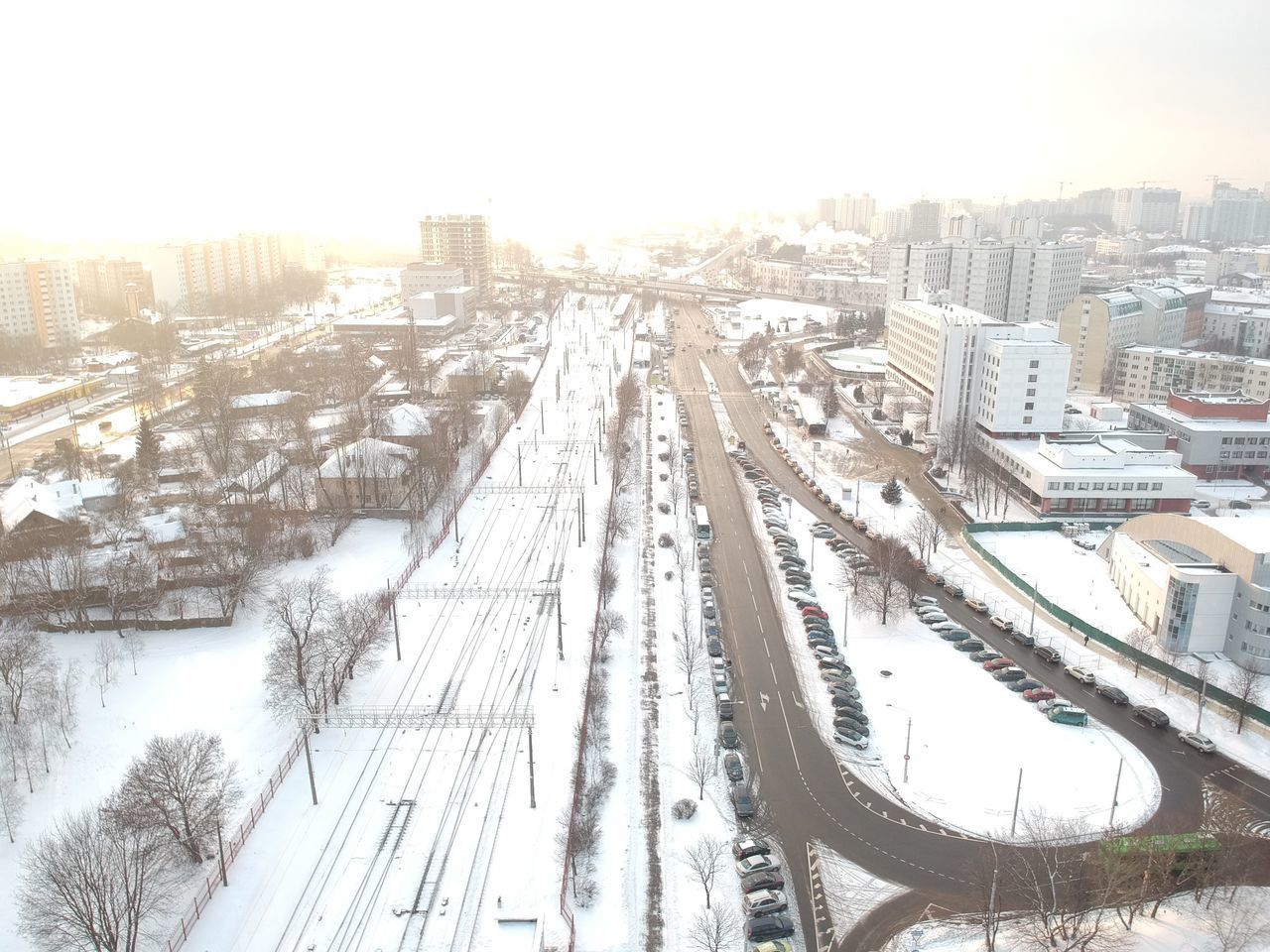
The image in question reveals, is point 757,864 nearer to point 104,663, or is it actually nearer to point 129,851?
point 129,851

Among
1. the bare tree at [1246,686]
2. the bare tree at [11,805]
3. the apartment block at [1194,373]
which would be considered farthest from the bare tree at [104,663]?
the apartment block at [1194,373]

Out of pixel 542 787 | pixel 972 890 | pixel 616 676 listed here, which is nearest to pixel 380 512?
pixel 616 676

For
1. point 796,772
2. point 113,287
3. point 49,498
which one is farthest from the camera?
point 113,287

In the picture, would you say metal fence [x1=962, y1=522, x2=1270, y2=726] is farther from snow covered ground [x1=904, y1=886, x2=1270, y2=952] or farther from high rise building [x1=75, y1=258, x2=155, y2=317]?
high rise building [x1=75, y1=258, x2=155, y2=317]

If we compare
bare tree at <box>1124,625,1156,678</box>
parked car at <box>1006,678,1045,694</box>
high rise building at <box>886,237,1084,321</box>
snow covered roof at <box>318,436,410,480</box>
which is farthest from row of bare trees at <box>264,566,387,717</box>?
high rise building at <box>886,237,1084,321</box>

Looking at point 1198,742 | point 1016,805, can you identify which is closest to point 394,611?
point 1016,805

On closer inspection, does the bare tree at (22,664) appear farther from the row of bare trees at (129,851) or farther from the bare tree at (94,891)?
the bare tree at (94,891)
